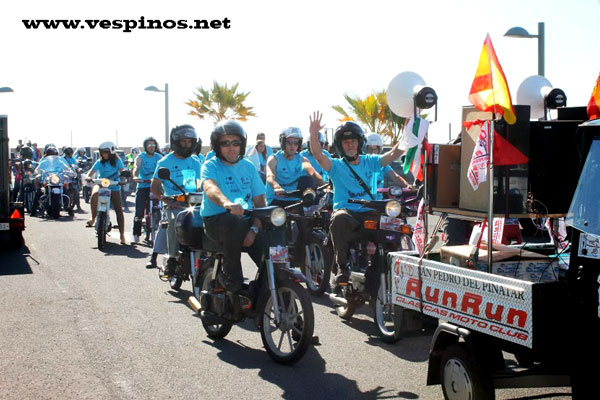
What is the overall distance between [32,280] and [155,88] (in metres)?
23.7

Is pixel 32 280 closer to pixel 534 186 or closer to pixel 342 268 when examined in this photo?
pixel 342 268

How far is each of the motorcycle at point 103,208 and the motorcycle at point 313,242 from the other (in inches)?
198

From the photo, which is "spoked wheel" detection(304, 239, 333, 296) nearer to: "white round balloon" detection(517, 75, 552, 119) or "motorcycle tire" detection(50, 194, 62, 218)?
"white round balloon" detection(517, 75, 552, 119)

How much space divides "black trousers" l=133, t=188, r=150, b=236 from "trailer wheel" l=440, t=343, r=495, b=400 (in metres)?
9.93

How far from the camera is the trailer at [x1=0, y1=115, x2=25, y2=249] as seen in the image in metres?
13.8

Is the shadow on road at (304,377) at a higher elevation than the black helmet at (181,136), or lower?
lower

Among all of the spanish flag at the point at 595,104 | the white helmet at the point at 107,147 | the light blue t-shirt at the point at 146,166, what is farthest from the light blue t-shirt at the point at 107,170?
the spanish flag at the point at 595,104

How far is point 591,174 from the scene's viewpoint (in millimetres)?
3943

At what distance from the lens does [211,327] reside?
7176 millimetres

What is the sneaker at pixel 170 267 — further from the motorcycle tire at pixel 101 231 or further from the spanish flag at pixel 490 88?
the spanish flag at pixel 490 88

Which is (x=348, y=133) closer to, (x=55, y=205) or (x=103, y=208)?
(x=103, y=208)

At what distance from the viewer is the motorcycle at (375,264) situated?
23.4ft

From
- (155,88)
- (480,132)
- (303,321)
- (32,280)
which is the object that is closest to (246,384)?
(303,321)

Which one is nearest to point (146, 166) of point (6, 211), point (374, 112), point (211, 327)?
point (6, 211)
